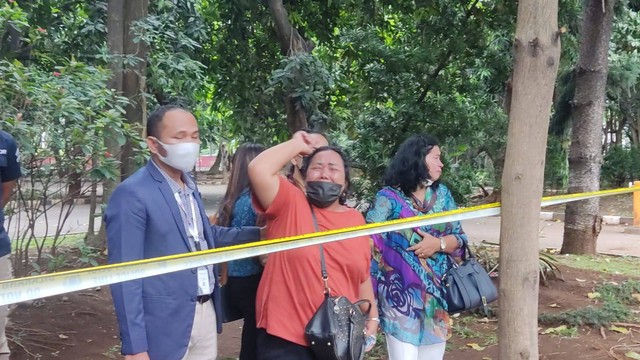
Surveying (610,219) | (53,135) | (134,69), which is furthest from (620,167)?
(53,135)

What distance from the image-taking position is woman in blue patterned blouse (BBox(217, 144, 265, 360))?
148 inches

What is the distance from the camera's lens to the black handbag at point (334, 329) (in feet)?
8.84

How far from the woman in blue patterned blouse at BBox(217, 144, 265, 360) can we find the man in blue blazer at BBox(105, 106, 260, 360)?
81 centimetres

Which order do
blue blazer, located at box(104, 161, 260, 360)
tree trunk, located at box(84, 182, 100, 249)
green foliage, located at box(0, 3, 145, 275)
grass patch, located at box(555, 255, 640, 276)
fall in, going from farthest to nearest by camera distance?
1. grass patch, located at box(555, 255, 640, 276)
2. tree trunk, located at box(84, 182, 100, 249)
3. green foliage, located at box(0, 3, 145, 275)
4. blue blazer, located at box(104, 161, 260, 360)

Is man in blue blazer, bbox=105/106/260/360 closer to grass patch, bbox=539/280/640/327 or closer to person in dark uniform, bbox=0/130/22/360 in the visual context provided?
person in dark uniform, bbox=0/130/22/360

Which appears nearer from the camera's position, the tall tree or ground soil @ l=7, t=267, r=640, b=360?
ground soil @ l=7, t=267, r=640, b=360

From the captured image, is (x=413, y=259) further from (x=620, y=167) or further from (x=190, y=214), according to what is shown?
(x=620, y=167)

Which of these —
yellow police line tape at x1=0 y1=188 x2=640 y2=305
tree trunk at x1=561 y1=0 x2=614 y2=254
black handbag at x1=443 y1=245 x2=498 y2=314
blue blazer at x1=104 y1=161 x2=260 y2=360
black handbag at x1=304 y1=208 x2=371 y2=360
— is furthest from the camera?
tree trunk at x1=561 y1=0 x2=614 y2=254

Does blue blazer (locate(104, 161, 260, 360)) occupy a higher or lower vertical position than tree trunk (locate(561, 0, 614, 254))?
lower

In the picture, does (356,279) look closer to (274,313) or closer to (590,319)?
(274,313)

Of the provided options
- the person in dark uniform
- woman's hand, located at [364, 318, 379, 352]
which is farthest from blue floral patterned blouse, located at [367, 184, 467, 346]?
the person in dark uniform

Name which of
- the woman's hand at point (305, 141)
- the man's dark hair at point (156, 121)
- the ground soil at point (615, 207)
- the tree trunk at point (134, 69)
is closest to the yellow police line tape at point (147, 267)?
the woman's hand at point (305, 141)

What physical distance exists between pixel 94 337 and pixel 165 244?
333 cm

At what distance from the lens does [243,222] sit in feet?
12.2
